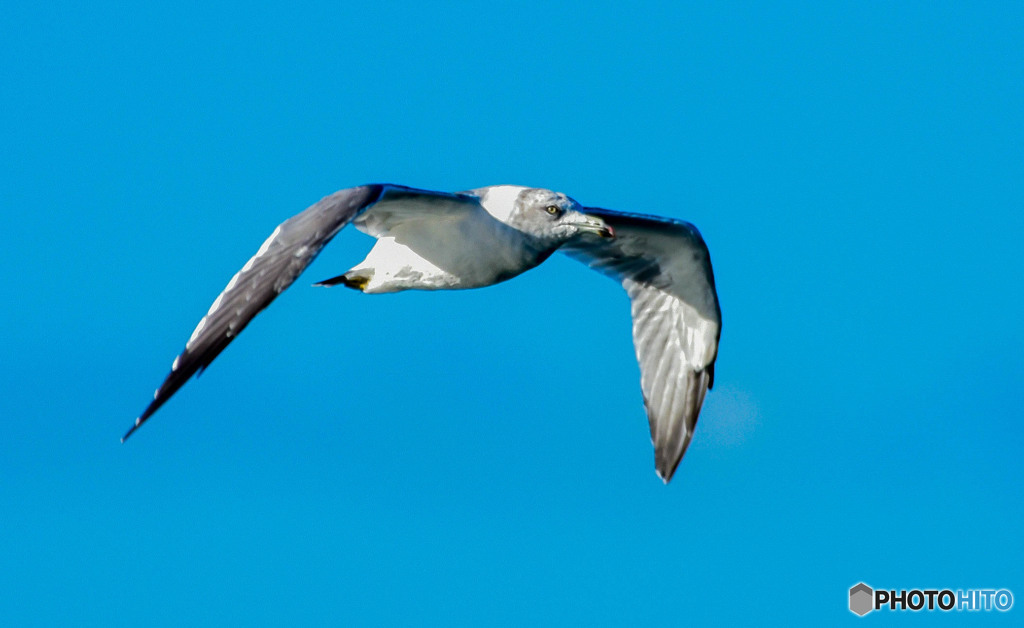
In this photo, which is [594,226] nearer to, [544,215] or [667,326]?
[544,215]

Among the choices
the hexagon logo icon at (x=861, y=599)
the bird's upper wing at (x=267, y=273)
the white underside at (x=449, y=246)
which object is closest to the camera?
the bird's upper wing at (x=267, y=273)

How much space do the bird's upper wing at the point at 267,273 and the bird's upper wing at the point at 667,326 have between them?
4.34 m

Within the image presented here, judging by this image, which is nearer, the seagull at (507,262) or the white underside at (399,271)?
the seagull at (507,262)

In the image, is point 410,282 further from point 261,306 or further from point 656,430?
point 656,430

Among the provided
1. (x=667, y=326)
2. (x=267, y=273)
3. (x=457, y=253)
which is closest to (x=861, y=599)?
(x=667, y=326)

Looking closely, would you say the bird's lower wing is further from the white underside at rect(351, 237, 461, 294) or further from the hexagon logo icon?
the hexagon logo icon

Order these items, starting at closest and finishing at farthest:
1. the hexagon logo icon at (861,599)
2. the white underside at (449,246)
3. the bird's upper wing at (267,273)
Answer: the bird's upper wing at (267,273)
the white underside at (449,246)
the hexagon logo icon at (861,599)

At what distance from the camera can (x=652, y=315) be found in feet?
52.4

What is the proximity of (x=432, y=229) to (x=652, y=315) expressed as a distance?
3733 mm

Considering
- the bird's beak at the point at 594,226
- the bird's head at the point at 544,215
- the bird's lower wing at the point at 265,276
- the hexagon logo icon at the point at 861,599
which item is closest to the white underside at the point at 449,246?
the bird's head at the point at 544,215

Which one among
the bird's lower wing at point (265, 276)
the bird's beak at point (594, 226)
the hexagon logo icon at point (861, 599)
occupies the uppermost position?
the bird's beak at point (594, 226)

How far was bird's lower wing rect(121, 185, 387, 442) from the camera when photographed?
426 inches

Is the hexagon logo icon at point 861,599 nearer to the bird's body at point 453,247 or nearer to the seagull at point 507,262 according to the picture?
the seagull at point 507,262

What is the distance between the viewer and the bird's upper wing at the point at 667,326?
51.0 feet
